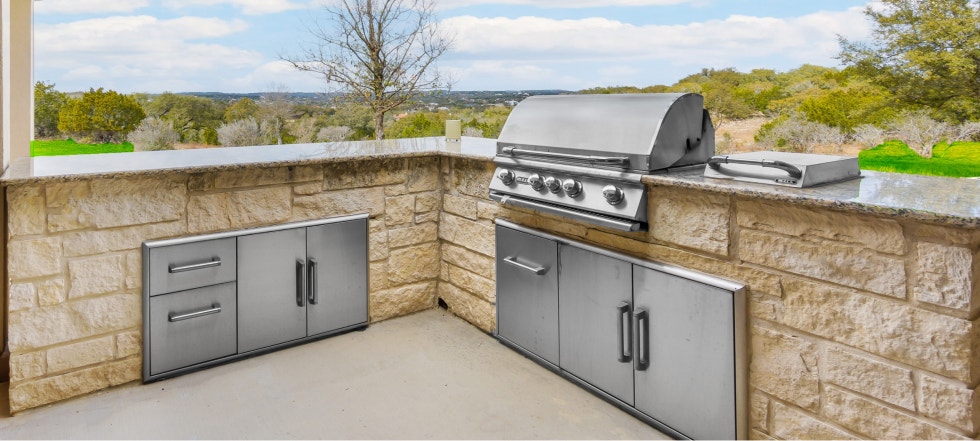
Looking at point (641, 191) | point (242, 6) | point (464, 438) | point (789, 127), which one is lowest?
point (464, 438)

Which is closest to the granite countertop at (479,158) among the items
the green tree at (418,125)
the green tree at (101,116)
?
the green tree at (101,116)

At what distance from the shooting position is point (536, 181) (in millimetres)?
2422


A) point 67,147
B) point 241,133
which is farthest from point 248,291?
point 241,133

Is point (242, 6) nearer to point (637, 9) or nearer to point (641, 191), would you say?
point (637, 9)

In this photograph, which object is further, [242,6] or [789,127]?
[242,6]

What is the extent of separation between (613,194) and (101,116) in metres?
4.58

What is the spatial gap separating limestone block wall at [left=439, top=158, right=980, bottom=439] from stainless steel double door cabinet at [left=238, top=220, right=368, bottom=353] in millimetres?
1538

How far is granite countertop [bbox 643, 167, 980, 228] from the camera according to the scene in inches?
54.7

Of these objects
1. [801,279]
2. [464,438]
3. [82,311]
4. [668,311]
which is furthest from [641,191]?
[82,311]

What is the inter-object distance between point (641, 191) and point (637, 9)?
105 inches

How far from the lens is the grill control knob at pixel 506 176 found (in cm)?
256

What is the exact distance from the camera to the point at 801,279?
172 centimetres

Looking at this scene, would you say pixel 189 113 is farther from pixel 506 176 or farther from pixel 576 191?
pixel 576 191

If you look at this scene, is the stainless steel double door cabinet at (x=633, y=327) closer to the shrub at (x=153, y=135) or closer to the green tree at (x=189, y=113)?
the shrub at (x=153, y=135)
